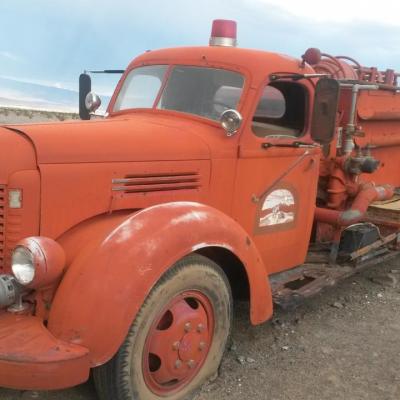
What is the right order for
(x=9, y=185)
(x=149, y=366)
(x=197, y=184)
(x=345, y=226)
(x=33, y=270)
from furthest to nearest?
(x=345, y=226) < (x=197, y=184) < (x=149, y=366) < (x=9, y=185) < (x=33, y=270)

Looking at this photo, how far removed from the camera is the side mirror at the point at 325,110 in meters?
3.50

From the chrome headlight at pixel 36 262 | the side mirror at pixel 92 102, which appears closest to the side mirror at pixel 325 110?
the side mirror at pixel 92 102

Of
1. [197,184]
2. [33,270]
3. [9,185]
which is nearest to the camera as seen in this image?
[33,270]

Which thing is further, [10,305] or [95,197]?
[95,197]

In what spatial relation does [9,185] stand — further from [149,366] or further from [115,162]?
[149,366]

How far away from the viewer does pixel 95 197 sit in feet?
9.64

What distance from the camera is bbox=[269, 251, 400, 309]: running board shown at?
3.76 m

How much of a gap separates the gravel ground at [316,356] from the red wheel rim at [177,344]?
10.1 inches

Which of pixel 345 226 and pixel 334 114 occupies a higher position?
pixel 334 114

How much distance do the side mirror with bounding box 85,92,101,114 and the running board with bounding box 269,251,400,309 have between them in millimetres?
1974

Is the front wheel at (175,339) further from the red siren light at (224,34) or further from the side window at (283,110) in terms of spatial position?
the red siren light at (224,34)

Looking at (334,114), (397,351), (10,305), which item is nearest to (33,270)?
(10,305)

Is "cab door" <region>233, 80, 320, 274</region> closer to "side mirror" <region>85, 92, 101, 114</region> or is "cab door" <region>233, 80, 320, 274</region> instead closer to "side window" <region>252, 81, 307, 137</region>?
"side window" <region>252, 81, 307, 137</region>

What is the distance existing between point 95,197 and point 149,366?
0.95m
